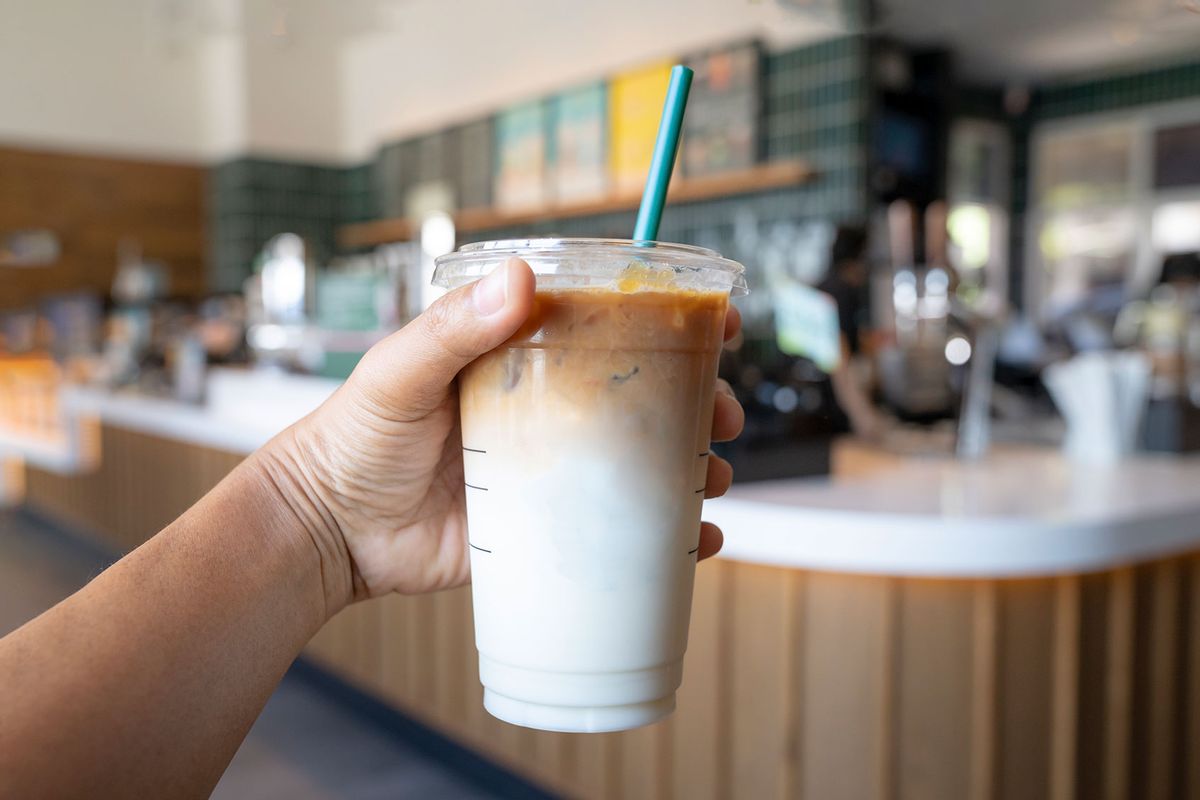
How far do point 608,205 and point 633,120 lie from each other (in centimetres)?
49

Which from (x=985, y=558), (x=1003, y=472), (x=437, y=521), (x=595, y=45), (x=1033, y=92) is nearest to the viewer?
(x=437, y=521)

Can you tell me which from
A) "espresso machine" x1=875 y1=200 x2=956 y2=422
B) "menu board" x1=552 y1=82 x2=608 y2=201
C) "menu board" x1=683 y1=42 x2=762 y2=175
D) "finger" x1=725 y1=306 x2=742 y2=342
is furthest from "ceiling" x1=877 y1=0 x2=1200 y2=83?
"finger" x1=725 y1=306 x2=742 y2=342

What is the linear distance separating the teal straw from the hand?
0.36ft

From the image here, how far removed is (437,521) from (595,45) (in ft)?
17.5

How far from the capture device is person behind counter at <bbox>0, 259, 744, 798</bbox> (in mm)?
588

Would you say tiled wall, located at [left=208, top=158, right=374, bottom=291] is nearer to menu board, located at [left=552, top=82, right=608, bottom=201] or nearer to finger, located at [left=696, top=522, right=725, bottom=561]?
menu board, located at [left=552, top=82, right=608, bottom=201]

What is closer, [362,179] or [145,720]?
[145,720]

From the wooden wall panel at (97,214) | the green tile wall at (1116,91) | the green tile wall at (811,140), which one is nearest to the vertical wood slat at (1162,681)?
the green tile wall at (811,140)

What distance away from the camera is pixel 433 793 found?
2523mm

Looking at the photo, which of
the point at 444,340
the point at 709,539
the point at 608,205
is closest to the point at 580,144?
the point at 608,205

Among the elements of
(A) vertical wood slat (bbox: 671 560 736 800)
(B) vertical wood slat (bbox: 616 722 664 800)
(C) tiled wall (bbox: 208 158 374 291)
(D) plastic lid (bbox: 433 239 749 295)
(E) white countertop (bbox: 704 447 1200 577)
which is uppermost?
(C) tiled wall (bbox: 208 158 374 291)

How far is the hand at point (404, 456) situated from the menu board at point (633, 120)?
450cm

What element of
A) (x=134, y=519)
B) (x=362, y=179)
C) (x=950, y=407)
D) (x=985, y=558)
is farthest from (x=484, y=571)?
(x=362, y=179)

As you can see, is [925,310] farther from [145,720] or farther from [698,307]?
[145,720]
